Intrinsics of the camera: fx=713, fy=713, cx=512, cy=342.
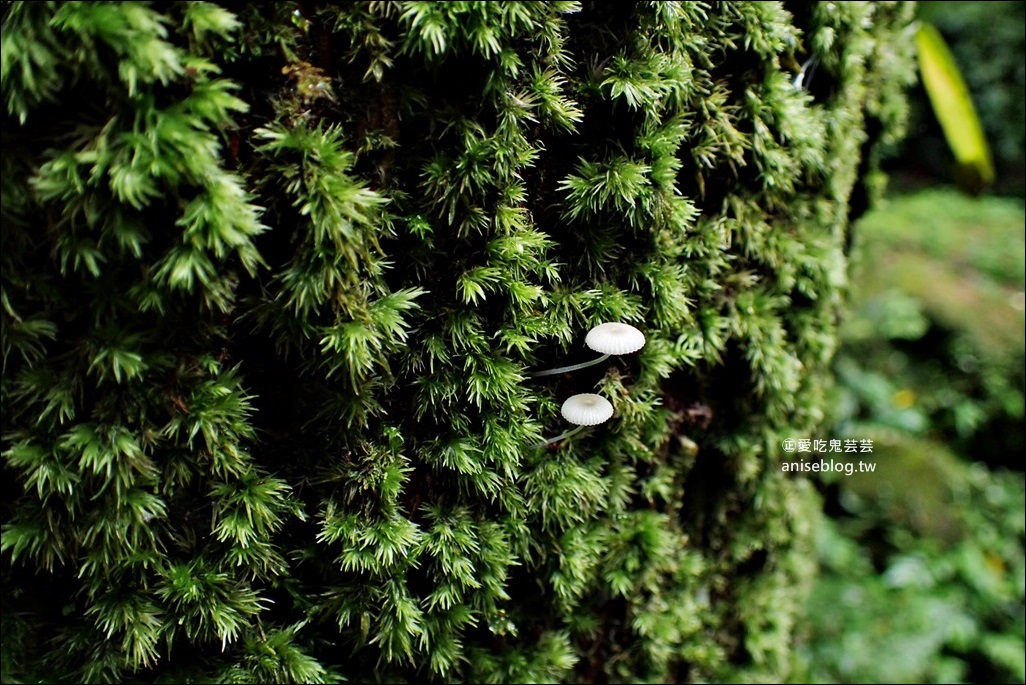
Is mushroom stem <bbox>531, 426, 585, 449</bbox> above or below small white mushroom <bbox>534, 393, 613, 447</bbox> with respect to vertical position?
below

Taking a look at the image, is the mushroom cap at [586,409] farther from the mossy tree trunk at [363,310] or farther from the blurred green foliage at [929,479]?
the blurred green foliage at [929,479]

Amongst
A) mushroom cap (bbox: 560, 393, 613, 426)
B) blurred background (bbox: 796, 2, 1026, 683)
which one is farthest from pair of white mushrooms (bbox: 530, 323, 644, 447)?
blurred background (bbox: 796, 2, 1026, 683)

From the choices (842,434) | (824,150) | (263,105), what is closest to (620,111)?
(263,105)

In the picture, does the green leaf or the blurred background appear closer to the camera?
the blurred background

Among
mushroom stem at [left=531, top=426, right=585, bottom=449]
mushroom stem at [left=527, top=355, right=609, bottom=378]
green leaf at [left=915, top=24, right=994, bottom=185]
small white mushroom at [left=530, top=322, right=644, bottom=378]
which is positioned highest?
small white mushroom at [left=530, top=322, right=644, bottom=378]

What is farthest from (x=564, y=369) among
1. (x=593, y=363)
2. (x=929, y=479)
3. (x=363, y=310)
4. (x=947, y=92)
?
(x=947, y=92)

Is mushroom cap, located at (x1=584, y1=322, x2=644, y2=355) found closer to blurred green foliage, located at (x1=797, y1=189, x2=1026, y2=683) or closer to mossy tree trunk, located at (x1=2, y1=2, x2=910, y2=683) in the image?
mossy tree trunk, located at (x1=2, y1=2, x2=910, y2=683)

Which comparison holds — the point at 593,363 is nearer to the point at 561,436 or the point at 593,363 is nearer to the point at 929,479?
the point at 561,436
